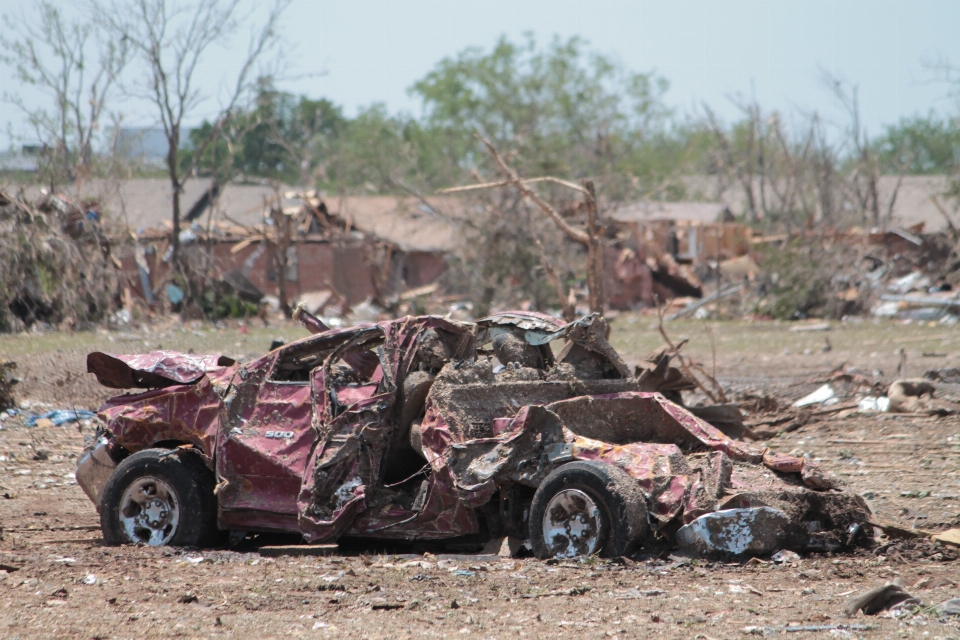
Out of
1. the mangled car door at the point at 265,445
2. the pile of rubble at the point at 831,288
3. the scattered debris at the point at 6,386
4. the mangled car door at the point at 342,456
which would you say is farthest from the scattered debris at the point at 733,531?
the pile of rubble at the point at 831,288

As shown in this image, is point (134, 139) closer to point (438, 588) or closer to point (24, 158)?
point (24, 158)

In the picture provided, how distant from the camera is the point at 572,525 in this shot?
6352 mm

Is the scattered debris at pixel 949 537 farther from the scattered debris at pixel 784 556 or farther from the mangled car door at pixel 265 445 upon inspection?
the mangled car door at pixel 265 445

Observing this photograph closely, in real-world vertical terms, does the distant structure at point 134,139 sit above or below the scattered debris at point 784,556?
above

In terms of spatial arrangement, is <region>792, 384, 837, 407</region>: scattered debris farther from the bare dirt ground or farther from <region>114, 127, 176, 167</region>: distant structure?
<region>114, 127, 176, 167</region>: distant structure

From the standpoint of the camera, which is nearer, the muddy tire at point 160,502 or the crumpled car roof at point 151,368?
the muddy tire at point 160,502

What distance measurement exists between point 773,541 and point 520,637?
6.84 feet

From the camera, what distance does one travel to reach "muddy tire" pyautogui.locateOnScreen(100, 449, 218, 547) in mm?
7367

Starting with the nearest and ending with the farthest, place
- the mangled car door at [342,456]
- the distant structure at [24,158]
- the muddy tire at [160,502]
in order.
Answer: the mangled car door at [342,456], the muddy tire at [160,502], the distant structure at [24,158]

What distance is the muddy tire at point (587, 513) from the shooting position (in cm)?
614

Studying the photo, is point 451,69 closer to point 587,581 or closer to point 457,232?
point 457,232

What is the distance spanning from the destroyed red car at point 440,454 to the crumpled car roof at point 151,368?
0.02 m

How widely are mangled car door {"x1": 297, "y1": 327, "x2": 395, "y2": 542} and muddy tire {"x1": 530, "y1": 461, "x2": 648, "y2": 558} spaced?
113 cm

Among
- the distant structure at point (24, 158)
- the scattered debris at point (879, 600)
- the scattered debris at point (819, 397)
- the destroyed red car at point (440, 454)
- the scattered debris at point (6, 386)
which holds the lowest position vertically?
the scattered debris at point (819, 397)
